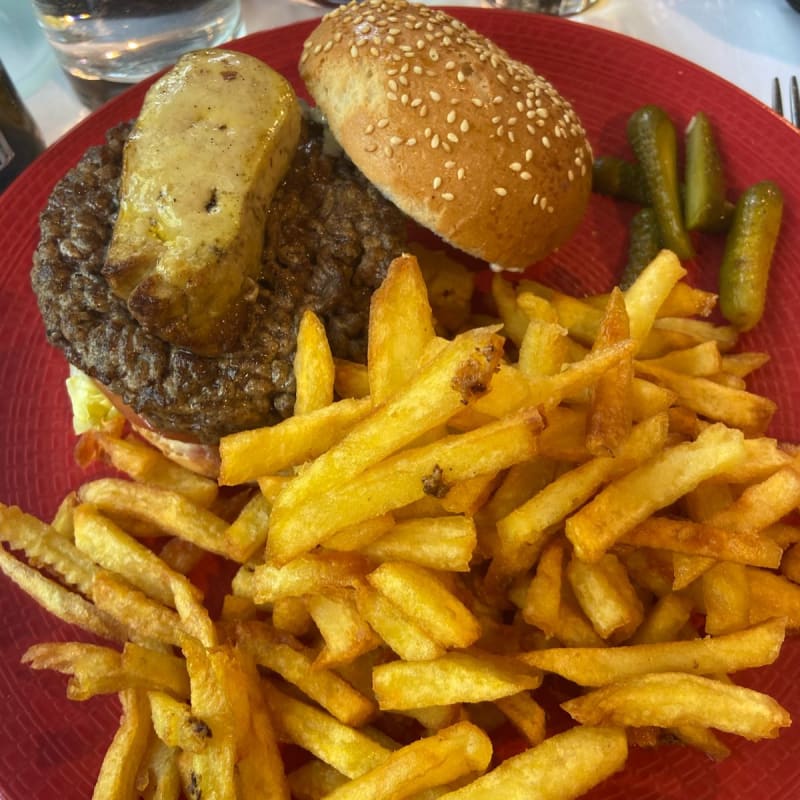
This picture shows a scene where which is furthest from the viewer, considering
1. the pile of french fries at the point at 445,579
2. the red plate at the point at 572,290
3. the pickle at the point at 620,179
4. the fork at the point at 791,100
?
the fork at the point at 791,100

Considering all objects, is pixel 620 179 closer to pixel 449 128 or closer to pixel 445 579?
pixel 449 128

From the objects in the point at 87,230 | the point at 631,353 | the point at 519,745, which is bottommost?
the point at 519,745

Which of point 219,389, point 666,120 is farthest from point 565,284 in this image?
point 219,389

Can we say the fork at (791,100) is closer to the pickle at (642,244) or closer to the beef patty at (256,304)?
the pickle at (642,244)

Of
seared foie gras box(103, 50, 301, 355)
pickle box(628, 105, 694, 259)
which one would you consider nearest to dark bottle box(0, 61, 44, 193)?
seared foie gras box(103, 50, 301, 355)

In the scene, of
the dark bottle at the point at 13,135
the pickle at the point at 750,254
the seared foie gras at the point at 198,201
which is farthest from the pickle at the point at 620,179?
the dark bottle at the point at 13,135

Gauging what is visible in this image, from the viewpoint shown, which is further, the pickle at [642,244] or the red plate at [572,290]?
the pickle at [642,244]

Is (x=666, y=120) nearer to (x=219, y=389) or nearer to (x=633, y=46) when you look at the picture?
(x=633, y=46)

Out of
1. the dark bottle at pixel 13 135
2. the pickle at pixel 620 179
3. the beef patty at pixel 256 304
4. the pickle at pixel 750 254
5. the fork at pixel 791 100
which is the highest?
the dark bottle at pixel 13 135
